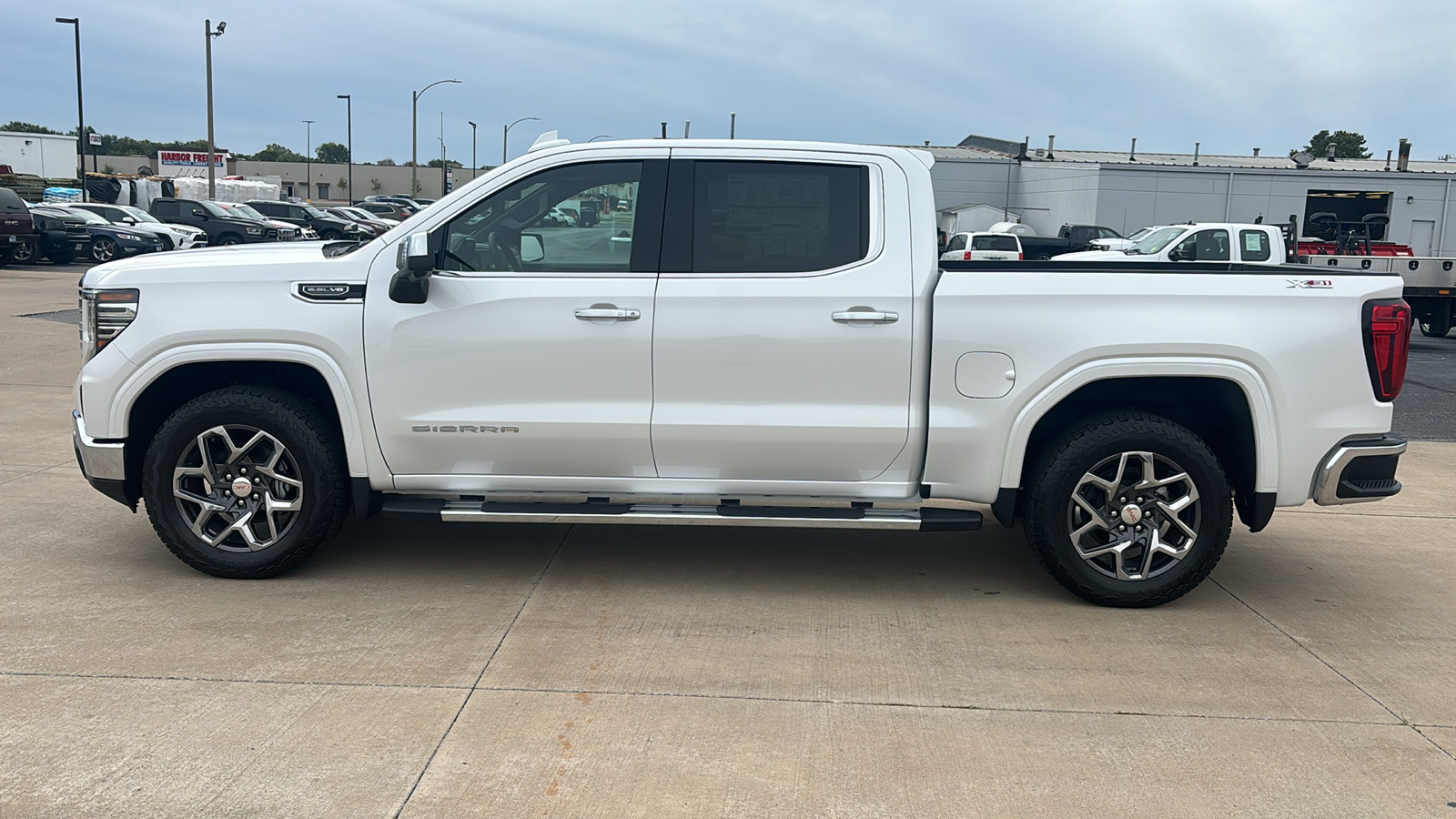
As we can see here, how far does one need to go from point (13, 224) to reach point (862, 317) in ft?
84.0

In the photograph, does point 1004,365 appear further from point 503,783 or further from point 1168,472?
point 503,783

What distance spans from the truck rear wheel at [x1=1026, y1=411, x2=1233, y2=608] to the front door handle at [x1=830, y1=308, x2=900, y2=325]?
3.07 ft

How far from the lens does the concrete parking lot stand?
343cm

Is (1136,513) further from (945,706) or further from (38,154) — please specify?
(38,154)

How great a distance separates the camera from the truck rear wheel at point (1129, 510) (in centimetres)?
492

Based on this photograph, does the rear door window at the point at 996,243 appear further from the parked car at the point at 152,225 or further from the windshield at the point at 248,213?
the windshield at the point at 248,213

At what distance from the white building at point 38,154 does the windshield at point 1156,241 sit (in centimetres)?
5620

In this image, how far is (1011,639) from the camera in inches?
186

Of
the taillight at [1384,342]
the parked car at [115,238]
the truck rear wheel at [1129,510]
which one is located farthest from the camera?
the parked car at [115,238]

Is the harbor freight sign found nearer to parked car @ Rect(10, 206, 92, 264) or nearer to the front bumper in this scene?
parked car @ Rect(10, 206, 92, 264)

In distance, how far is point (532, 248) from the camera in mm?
5059

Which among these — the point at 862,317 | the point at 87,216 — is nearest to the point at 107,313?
the point at 862,317

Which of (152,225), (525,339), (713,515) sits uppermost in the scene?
(152,225)

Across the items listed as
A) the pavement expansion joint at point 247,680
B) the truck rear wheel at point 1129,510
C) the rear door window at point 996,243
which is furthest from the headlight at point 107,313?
the rear door window at point 996,243
